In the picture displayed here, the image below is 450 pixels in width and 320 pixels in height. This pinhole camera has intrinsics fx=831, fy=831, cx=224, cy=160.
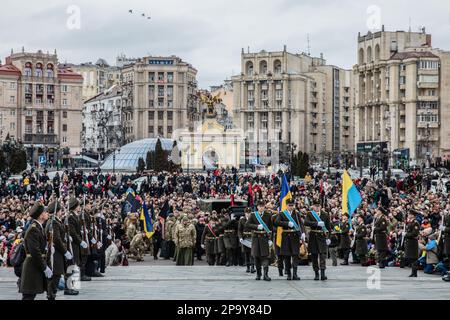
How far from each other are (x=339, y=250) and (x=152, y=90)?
111m

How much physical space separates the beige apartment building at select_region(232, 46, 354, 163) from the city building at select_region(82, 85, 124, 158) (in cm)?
2215

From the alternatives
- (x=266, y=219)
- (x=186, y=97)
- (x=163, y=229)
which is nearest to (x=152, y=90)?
(x=186, y=97)

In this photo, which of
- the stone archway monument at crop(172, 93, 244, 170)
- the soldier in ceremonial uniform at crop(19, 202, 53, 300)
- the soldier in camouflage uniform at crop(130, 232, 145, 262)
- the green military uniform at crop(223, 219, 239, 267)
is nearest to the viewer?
the soldier in ceremonial uniform at crop(19, 202, 53, 300)

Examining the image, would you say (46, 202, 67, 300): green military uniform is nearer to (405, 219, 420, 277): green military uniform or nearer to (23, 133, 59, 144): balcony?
(405, 219, 420, 277): green military uniform

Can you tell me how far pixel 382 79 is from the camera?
97.6 meters

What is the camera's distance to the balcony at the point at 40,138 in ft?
342

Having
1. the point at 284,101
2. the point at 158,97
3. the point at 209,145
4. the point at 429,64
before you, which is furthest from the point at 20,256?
the point at 158,97

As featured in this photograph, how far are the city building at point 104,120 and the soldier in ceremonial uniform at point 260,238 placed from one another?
112074 millimetres

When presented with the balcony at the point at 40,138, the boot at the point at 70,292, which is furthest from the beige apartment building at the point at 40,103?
the boot at the point at 70,292

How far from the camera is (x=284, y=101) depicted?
118562 millimetres

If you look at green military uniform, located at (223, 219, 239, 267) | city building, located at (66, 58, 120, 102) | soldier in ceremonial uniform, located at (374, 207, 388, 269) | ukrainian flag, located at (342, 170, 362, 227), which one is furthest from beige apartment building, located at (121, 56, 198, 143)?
soldier in ceremonial uniform, located at (374, 207, 388, 269)

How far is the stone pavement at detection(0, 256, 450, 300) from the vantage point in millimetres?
14102

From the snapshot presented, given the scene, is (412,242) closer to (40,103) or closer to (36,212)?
(36,212)

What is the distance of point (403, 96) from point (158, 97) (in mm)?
47488
